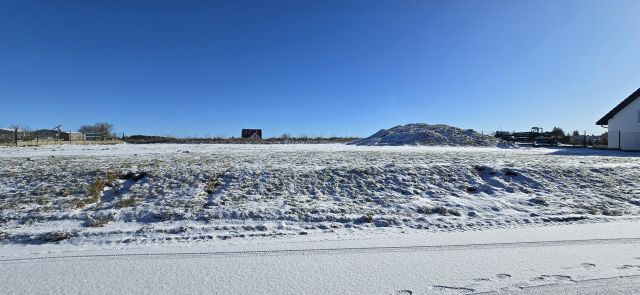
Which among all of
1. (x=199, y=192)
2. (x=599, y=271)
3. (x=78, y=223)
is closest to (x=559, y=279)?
(x=599, y=271)

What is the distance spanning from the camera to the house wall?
1031 inches

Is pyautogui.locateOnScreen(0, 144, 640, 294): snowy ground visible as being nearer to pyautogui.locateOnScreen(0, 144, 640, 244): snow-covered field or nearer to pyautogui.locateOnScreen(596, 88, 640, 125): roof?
pyautogui.locateOnScreen(0, 144, 640, 244): snow-covered field

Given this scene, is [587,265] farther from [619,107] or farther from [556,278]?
[619,107]

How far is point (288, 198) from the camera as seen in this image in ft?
28.0

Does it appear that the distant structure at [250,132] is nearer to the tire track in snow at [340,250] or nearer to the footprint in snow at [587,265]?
the tire track in snow at [340,250]

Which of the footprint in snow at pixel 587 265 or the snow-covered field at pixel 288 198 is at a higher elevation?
the snow-covered field at pixel 288 198

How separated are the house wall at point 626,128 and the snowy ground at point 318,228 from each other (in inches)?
761

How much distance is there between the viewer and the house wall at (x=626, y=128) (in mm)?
26188

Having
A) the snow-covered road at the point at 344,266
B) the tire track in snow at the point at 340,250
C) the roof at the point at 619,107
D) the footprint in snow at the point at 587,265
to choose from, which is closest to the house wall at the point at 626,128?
the roof at the point at 619,107

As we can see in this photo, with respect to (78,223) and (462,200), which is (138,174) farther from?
(462,200)

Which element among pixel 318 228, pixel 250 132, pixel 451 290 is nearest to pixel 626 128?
pixel 318 228

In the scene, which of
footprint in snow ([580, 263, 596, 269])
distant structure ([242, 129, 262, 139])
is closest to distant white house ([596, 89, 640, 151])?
footprint in snow ([580, 263, 596, 269])

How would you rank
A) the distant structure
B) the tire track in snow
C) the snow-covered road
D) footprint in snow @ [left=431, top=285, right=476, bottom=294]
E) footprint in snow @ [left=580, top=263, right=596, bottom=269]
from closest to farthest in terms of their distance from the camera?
1. footprint in snow @ [left=431, top=285, right=476, bottom=294]
2. the snow-covered road
3. footprint in snow @ [left=580, top=263, right=596, bottom=269]
4. the tire track in snow
5. the distant structure

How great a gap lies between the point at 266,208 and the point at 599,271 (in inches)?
233
